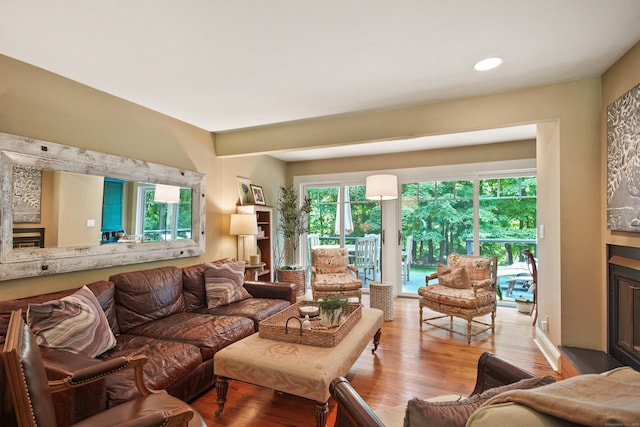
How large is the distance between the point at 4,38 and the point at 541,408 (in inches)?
123

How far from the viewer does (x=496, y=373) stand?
135 centimetres

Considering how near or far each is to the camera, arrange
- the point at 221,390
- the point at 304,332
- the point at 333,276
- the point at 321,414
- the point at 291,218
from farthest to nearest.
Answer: the point at 291,218 < the point at 333,276 < the point at 304,332 < the point at 221,390 < the point at 321,414

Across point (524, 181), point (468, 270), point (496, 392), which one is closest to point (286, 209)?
point (468, 270)

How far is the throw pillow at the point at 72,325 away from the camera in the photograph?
5.74 feet

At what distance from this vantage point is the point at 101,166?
266 centimetres

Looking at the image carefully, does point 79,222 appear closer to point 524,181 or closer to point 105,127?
point 105,127

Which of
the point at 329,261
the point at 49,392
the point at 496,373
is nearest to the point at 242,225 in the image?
the point at 329,261

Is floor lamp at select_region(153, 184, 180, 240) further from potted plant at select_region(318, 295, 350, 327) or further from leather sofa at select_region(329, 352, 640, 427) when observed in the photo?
leather sofa at select_region(329, 352, 640, 427)

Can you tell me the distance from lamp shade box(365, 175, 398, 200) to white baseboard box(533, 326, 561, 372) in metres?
2.13

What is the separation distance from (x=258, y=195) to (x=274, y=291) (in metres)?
1.95

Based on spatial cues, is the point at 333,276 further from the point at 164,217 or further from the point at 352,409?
the point at 352,409

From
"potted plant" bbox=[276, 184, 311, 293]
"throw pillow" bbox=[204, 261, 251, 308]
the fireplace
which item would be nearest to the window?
"throw pillow" bbox=[204, 261, 251, 308]

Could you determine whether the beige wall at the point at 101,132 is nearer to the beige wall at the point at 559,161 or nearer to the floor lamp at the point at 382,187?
the beige wall at the point at 559,161

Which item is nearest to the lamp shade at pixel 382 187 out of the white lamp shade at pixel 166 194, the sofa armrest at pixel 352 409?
the white lamp shade at pixel 166 194
